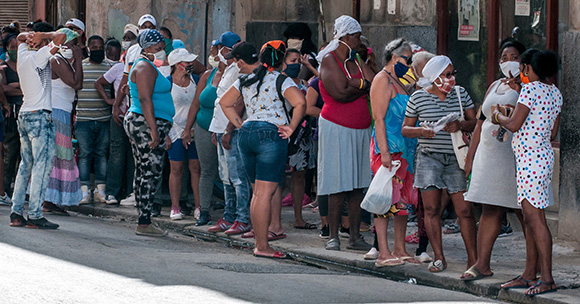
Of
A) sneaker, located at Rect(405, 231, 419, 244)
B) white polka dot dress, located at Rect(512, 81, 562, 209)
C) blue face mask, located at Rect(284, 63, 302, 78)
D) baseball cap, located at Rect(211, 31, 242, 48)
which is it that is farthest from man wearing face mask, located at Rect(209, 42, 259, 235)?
white polka dot dress, located at Rect(512, 81, 562, 209)

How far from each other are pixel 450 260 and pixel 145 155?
337cm

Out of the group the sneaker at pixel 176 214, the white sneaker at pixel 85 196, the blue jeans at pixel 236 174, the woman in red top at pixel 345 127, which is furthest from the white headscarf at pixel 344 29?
the white sneaker at pixel 85 196

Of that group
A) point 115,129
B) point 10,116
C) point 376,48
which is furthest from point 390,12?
point 10,116

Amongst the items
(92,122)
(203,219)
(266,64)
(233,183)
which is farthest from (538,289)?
(92,122)

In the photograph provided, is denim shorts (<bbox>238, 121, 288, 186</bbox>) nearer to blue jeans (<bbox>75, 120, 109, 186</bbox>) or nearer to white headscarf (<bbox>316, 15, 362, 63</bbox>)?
white headscarf (<bbox>316, 15, 362, 63</bbox>)

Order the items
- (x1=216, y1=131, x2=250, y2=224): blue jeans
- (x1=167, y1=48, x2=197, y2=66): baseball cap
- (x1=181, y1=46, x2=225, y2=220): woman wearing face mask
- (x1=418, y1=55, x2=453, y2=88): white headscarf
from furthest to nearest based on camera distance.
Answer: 1. (x1=167, y1=48, x2=197, y2=66): baseball cap
2. (x1=181, y1=46, x2=225, y2=220): woman wearing face mask
3. (x1=216, y1=131, x2=250, y2=224): blue jeans
4. (x1=418, y1=55, x2=453, y2=88): white headscarf

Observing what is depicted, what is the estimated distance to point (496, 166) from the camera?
8000mm

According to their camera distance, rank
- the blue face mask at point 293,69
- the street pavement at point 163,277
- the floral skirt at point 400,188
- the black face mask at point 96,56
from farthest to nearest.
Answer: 1. the black face mask at point 96,56
2. the blue face mask at point 293,69
3. the floral skirt at point 400,188
4. the street pavement at point 163,277

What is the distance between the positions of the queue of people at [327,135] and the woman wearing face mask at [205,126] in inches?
0.7

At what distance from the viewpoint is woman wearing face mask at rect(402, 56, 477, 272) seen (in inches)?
332

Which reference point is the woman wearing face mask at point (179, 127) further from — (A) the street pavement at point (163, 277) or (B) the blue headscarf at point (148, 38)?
(A) the street pavement at point (163, 277)

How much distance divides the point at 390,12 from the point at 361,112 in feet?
13.0

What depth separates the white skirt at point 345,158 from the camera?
965cm

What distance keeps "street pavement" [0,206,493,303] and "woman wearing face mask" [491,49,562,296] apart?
57cm
